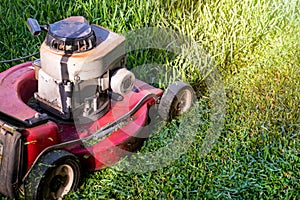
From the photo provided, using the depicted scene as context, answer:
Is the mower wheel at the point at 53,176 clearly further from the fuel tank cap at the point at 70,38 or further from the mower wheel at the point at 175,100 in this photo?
the mower wheel at the point at 175,100

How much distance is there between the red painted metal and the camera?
238 centimetres

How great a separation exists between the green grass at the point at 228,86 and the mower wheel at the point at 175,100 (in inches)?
4.4

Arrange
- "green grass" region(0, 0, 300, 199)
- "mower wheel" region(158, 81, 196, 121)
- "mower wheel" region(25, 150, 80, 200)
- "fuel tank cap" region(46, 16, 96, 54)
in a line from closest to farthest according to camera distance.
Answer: "mower wheel" region(25, 150, 80, 200)
"fuel tank cap" region(46, 16, 96, 54)
"green grass" region(0, 0, 300, 199)
"mower wheel" region(158, 81, 196, 121)

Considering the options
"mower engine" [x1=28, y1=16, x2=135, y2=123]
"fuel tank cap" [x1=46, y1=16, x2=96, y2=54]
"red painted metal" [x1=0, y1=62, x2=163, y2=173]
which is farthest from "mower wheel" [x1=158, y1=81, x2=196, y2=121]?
"fuel tank cap" [x1=46, y1=16, x2=96, y2=54]

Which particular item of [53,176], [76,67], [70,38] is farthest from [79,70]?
[53,176]

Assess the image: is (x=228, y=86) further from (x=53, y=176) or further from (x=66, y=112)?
(x=53, y=176)

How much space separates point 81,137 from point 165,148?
1.76 ft

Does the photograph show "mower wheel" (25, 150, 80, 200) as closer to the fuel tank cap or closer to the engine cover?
the engine cover

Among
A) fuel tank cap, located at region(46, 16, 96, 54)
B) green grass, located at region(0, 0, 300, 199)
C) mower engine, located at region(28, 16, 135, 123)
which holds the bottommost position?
green grass, located at region(0, 0, 300, 199)

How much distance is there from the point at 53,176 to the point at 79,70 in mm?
519

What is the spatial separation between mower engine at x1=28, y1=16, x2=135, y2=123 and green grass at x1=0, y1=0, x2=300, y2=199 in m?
0.38

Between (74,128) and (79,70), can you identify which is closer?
(79,70)

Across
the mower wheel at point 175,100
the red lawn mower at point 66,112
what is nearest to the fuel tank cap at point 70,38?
the red lawn mower at point 66,112

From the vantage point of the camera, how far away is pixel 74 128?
269 centimetres
